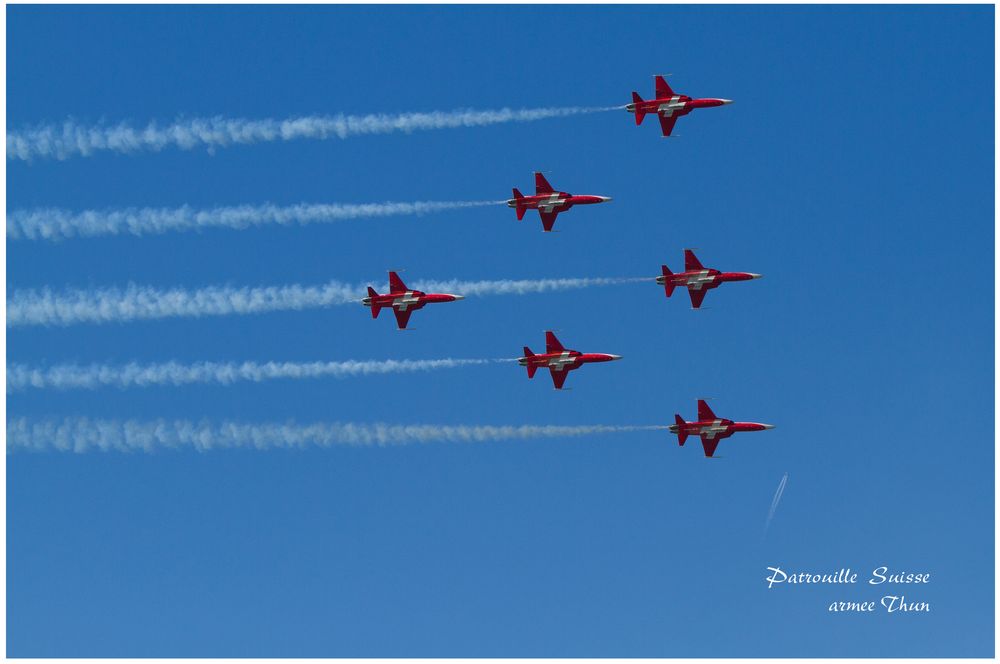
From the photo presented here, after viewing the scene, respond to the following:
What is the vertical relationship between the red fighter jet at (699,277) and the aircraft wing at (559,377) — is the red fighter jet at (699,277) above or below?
above

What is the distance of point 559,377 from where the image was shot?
12050cm

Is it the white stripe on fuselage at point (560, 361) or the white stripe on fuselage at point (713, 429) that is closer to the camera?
the white stripe on fuselage at point (560, 361)

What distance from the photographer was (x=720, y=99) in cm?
12062

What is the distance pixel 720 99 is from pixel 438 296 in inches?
750

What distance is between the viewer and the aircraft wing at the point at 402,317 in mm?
117312

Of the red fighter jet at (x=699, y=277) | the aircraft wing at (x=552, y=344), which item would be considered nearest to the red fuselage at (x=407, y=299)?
the aircraft wing at (x=552, y=344)

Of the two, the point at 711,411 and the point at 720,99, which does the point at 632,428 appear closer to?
the point at 711,411

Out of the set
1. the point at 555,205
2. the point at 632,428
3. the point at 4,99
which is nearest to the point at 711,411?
the point at 632,428

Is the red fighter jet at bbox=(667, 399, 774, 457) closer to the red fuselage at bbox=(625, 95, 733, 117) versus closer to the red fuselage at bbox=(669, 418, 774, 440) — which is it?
the red fuselage at bbox=(669, 418, 774, 440)

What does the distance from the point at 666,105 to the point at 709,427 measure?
58.7 ft

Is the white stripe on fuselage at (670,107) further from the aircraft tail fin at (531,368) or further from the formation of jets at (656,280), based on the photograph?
the aircraft tail fin at (531,368)

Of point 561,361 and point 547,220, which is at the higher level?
point 547,220

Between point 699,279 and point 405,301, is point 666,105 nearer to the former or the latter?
point 699,279

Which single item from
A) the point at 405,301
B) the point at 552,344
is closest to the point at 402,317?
the point at 405,301
